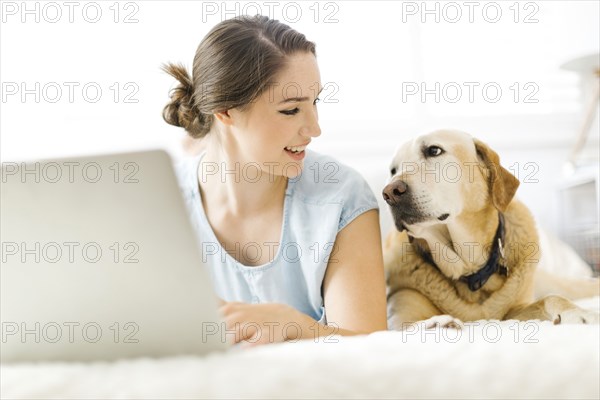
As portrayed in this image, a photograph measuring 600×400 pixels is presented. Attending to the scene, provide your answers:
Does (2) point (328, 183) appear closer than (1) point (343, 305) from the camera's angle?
No

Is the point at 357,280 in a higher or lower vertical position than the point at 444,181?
lower

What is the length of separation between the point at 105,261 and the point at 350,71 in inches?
102

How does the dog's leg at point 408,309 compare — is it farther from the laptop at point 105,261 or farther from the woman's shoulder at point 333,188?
the laptop at point 105,261

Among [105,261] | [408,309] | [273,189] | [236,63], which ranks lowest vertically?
[408,309]

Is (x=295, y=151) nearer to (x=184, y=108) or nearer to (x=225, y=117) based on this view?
(x=225, y=117)

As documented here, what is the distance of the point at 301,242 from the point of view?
1.35 m

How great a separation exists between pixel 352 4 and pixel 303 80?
6.00ft

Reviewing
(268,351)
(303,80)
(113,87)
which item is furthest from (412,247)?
(113,87)

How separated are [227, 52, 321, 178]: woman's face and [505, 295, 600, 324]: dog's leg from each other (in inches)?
19.3

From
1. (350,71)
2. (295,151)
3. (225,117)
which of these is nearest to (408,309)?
(295,151)

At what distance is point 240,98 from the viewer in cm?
130

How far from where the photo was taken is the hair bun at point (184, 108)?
1.41 meters

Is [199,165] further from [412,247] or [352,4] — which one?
[352,4]

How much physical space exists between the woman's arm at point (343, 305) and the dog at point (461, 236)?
8cm
